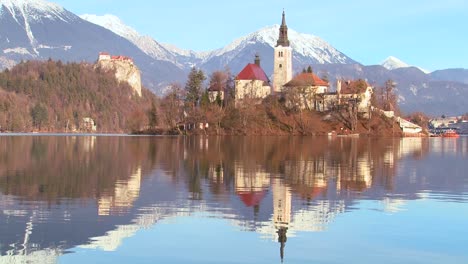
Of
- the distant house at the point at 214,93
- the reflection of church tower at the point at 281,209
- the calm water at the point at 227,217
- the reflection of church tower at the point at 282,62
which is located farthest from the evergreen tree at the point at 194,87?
the reflection of church tower at the point at 281,209

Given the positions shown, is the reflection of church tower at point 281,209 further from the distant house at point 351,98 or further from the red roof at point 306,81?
the red roof at point 306,81

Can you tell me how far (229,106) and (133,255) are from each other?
Answer: 145 meters

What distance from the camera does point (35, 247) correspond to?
1866cm

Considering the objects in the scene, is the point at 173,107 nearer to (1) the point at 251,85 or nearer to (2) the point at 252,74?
(1) the point at 251,85

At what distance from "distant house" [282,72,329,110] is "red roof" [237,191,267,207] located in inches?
5241

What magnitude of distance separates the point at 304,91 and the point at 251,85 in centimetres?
1292

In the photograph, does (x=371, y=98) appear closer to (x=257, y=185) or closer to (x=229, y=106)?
(x=229, y=106)

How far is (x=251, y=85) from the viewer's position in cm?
16900

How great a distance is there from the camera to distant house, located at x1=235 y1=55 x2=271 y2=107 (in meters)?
168

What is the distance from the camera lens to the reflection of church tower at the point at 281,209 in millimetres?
21233

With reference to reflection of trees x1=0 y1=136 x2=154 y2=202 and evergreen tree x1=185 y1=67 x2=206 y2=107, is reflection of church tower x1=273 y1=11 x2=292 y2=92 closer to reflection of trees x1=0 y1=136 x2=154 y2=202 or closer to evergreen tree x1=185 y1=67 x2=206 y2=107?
evergreen tree x1=185 y1=67 x2=206 y2=107

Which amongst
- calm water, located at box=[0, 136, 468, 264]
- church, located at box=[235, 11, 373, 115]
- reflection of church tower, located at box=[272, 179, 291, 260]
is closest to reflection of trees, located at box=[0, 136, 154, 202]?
calm water, located at box=[0, 136, 468, 264]

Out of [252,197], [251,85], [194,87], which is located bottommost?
[252,197]

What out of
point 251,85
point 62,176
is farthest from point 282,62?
point 62,176
